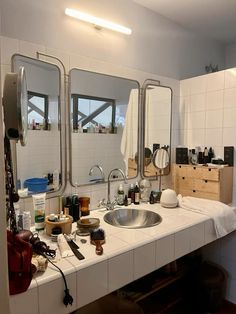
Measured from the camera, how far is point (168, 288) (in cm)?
204

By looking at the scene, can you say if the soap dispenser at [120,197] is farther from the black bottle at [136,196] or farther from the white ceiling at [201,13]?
the white ceiling at [201,13]

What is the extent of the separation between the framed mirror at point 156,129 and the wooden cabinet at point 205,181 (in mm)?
170

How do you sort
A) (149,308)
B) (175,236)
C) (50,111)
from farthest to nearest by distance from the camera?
(149,308), (50,111), (175,236)

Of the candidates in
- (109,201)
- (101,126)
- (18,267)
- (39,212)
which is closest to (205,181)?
(109,201)

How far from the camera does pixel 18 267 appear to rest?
0.82 metres

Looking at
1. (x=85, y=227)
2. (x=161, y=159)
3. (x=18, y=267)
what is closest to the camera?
(x=18, y=267)

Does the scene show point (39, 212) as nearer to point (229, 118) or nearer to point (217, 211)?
point (217, 211)

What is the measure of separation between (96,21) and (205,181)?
1.42m

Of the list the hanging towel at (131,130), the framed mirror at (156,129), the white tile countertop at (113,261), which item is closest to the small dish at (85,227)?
the white tile countertop at (113,261)

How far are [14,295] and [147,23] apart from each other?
2.06m

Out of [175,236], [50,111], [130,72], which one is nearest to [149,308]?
[175,236]

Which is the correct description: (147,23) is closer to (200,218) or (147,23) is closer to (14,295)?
(200,218)

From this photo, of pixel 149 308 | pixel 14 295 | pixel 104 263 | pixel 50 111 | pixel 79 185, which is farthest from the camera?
pixel 149 308

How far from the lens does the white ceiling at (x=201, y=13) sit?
1.94 meters
